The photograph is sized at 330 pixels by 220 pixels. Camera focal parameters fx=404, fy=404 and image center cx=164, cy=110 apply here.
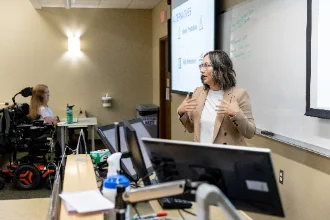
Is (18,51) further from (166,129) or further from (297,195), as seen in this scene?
(297,195)

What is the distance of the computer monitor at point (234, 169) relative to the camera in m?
1.16

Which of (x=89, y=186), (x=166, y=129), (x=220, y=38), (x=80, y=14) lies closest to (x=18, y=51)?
(x=80, y=14)

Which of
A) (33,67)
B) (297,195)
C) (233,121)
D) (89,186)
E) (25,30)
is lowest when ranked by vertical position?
(297,195)

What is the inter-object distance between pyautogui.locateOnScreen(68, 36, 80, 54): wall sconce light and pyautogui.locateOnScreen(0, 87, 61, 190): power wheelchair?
9.30 feet

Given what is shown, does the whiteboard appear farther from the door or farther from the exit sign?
the door

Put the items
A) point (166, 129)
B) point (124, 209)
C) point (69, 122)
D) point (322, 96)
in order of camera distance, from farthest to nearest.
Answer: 1. point (166, 129)
2. point (69, 122)
3. point (322, 96)
4. point (124, 209)

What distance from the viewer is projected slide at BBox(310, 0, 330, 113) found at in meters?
2.19

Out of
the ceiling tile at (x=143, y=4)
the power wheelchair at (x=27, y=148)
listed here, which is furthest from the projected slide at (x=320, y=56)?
the ceiling tile at (x=143, y=4)

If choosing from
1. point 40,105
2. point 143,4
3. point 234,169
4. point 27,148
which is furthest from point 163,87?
point 234,169

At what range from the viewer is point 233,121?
2330mm

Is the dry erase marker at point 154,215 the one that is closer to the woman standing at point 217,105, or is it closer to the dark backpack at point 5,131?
the woman standing at point 217,105

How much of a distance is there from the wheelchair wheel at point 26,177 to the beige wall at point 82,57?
316cm

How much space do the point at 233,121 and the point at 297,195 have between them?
72 cm

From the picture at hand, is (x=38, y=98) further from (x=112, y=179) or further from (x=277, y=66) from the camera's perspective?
(x=112, y=179)
